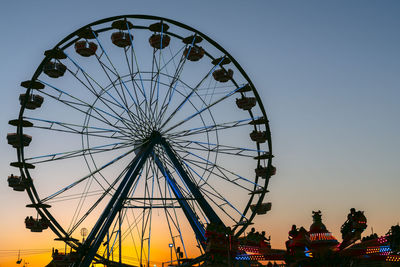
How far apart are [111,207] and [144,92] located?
209 inches

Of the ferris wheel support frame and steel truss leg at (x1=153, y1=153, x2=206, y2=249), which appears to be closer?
the ferris wheel support frame

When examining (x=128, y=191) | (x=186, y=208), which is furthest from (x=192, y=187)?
(x=128, y=191)

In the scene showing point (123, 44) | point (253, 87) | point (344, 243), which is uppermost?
point (123, 44)

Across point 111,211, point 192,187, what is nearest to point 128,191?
point 111,211

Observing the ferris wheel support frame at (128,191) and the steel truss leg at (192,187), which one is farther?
the steel truss leg at (192,187)

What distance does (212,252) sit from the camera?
698 inches

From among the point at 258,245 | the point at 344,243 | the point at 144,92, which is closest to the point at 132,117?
the point at 144,92

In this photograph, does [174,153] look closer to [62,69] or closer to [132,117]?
[132,117]

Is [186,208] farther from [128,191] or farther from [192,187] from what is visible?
[128,191]

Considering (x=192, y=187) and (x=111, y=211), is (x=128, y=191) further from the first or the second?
(x=192, y=187)

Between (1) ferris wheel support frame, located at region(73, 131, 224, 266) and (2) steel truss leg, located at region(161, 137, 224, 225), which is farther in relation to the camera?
(2) steel truss leg, located at region(161, 137, 224, 225)

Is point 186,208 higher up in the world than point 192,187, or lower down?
lower down

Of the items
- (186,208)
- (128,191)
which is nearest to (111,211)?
(128,191)

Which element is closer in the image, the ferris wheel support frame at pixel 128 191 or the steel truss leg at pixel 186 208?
the ferris wheel support frame at pixel 128 191
